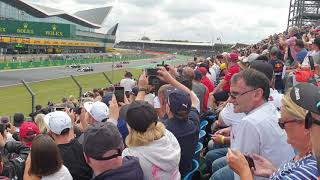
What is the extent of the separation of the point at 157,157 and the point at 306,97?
163cm

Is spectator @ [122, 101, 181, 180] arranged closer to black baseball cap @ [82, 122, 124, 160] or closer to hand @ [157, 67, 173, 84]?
black baseball cap @ [82, 122, 124, 160]

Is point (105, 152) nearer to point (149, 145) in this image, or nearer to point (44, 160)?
point (149, 145)

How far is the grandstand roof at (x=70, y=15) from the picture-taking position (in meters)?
112

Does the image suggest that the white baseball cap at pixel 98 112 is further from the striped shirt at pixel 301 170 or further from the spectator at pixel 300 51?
the spectator at pixel 300 51

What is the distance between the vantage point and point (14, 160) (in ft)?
15.5

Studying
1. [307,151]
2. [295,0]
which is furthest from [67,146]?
[295,0]

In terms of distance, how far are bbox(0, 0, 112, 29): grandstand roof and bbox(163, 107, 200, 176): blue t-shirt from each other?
109788mm

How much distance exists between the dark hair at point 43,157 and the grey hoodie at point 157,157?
63 cm

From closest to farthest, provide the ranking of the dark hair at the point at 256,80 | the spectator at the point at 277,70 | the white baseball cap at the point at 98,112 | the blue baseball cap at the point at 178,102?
the dark hair at the point at 256,80, the blue baseball cap at the point at 178,102, the white baseball cap at the point at 98,112, the spectator at the point at 277,70

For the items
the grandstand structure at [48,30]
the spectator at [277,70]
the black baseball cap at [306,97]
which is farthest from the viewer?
the grandstand structure at [48,30]

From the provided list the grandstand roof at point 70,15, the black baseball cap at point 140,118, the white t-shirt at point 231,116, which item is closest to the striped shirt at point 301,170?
the black baseball cap at point 140,118

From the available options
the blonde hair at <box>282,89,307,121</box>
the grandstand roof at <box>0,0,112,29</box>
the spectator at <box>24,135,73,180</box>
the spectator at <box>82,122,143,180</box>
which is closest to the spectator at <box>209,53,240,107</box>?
the spectator at <box>24,135,73,180</box>

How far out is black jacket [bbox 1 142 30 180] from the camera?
439 centimetres

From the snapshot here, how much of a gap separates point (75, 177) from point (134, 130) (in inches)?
36.2
